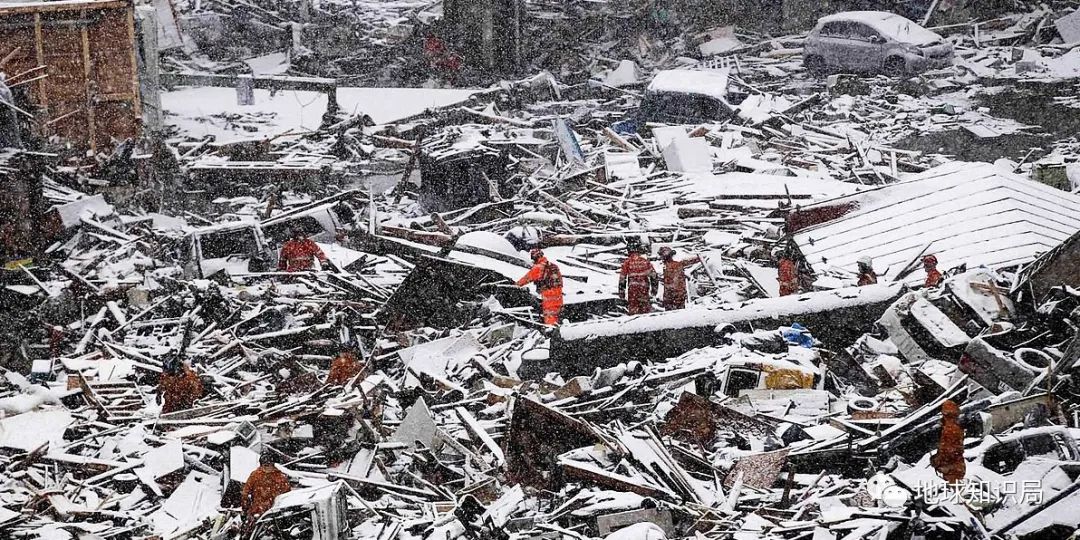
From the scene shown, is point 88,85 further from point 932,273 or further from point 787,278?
point 932,273

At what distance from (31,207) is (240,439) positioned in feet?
23.4

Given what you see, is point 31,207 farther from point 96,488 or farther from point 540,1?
point 540,1

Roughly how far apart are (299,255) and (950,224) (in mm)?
8462

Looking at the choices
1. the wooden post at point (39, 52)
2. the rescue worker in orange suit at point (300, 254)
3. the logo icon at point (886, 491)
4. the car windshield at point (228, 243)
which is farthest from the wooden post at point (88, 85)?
the logo icon at point (886, 491)

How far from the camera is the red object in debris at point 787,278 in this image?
1072 cm

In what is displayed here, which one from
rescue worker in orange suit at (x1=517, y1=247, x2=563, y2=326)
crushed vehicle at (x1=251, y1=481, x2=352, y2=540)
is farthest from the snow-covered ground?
crushed vehicle at (x1=251, y1=481, x2=352, y2=540)

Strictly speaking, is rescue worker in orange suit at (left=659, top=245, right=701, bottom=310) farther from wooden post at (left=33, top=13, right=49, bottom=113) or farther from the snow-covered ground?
wooden post at (left=33, top=13, right=49, bottom=113)

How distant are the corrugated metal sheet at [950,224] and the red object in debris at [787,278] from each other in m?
1.11

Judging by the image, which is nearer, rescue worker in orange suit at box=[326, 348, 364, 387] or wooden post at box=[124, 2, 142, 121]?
rescue worker in orange suit at box=[326, 348, 364, 387]

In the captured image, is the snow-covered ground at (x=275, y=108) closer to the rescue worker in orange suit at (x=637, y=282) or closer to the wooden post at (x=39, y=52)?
the wooden post at (x=39, y=52)

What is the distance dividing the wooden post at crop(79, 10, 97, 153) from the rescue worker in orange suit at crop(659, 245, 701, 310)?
463 inches

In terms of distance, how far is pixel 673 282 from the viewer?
1080 cm

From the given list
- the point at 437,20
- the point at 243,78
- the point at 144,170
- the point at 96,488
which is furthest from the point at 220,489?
the point at 437,20

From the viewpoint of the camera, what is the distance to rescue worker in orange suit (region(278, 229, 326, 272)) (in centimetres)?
1257
